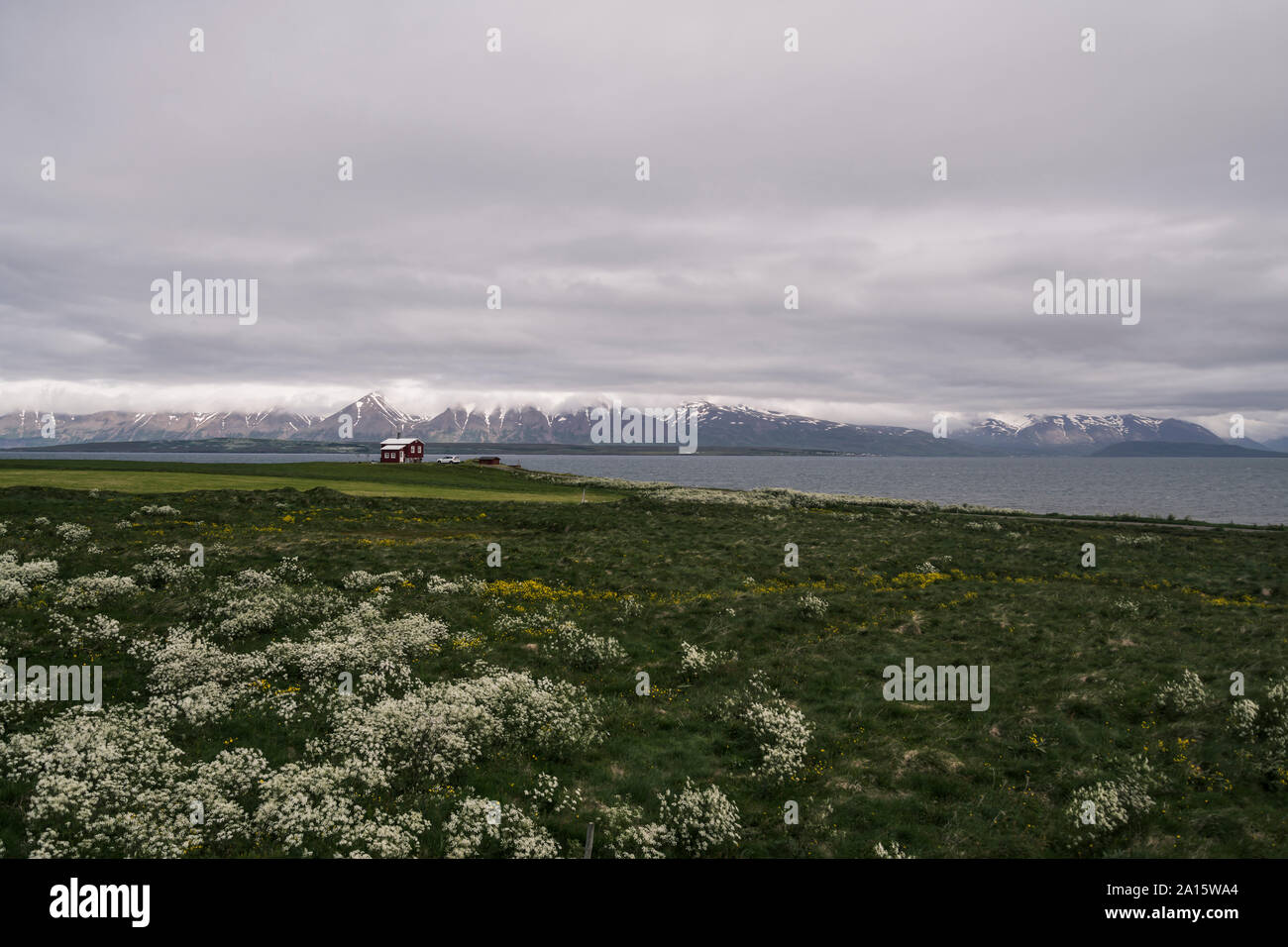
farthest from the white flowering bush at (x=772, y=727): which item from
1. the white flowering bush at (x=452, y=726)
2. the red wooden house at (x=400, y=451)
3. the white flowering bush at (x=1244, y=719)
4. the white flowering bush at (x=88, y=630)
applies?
the red wooden house at (x=400, y=451)

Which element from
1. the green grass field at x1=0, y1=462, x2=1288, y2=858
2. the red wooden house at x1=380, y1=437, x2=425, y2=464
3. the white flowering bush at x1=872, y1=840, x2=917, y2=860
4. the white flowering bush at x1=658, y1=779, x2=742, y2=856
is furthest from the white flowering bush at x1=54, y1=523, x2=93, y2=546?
the red wooden house at x1=380, y1=437, x2=425, y2=464

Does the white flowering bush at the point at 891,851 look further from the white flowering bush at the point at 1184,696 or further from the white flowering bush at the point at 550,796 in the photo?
the white flowering bush at the point at 1184,696

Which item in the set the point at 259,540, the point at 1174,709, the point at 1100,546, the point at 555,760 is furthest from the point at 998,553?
the point at 259,540

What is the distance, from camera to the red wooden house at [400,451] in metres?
138

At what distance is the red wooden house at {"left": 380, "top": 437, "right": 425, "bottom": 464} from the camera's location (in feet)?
454

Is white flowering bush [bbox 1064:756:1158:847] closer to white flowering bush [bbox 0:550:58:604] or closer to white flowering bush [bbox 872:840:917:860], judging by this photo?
white flowering bush [bbox 872:840:917:860]

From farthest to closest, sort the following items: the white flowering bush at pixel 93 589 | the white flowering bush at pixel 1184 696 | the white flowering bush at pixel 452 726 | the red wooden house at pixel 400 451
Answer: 1. the red wooden house at pixel 400 451
2. the white flowering bush at pixel 93 589
3. the white flowering bush at pixel 1184 696
4. the white flowering bush at pixel 452 726

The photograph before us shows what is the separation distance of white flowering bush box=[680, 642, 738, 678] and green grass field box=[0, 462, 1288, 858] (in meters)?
0.14

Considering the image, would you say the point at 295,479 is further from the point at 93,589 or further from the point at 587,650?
the point at 587,650

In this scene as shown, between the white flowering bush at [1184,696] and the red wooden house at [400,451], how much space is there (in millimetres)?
135301

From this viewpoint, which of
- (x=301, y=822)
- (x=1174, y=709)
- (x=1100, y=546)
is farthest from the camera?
(x=1100, y=546)

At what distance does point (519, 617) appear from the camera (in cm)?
2416
